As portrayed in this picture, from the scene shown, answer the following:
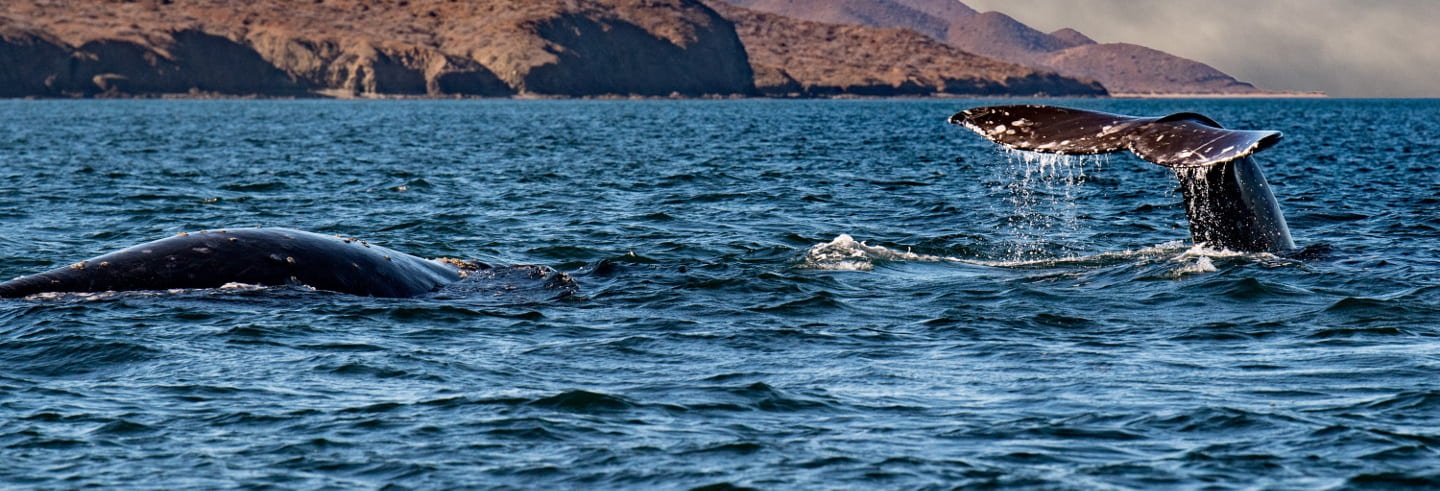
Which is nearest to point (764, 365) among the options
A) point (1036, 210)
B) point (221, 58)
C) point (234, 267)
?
point (234, 267)

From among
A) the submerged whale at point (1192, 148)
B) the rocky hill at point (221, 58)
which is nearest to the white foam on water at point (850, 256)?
the submerged whale at point (1192, 148)

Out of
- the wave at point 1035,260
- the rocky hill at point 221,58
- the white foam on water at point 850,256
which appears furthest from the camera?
the rocky hill at point 221,58

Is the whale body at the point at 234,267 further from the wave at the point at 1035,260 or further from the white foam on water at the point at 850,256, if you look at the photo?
the wave at the point at 1035,260

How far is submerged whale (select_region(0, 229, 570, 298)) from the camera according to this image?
1156cm

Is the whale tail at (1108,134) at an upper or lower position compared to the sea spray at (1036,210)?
upper

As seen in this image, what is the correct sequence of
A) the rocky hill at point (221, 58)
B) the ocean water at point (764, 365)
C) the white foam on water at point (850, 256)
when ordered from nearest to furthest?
1. the ocean water at point (764, 365)
2. the white foam on water at point (850, 256)
3. the rocky hill at point (221, 58)

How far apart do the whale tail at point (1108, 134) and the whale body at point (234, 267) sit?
4.83 metres

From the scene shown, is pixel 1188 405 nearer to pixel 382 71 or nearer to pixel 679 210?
pixel 679 210

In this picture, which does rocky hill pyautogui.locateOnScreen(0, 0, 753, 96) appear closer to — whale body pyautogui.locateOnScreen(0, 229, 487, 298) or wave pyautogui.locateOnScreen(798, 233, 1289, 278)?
wave pyautogui.locateOnScreen(798, 233, 1289, 278)

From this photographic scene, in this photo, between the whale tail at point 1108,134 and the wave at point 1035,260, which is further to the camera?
the wave at point 1035,260

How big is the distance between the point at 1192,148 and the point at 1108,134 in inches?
32.9

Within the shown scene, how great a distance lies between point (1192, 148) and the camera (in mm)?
10500

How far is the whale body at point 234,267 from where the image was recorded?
455 inches

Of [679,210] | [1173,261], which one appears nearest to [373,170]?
[679,210]
